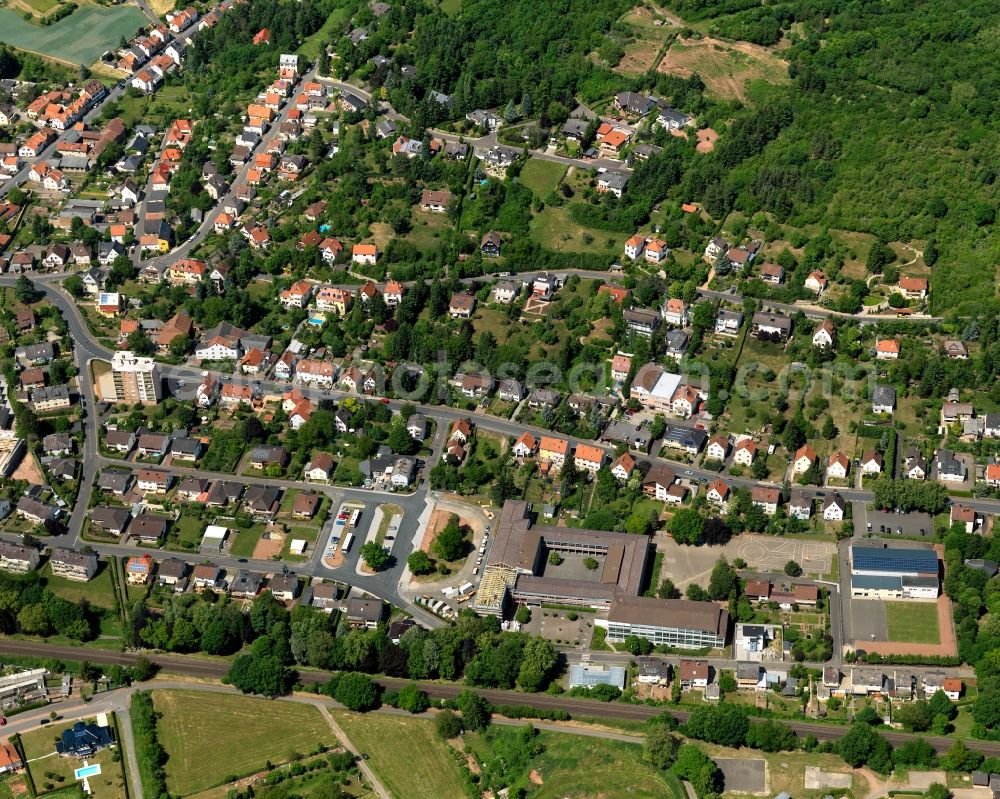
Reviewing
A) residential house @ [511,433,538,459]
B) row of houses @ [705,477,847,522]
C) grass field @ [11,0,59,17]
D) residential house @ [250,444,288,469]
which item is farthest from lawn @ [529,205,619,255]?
grass field @ [11,0,59,17]

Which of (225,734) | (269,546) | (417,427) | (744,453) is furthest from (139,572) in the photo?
(744,453)

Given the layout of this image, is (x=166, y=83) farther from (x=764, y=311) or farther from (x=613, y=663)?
(x=613, y=663)

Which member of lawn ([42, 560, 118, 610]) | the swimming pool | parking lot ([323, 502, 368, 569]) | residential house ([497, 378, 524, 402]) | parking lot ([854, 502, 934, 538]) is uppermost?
parking lot ([854, 502, 934, 538])

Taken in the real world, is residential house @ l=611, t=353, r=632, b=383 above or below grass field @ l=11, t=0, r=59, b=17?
below

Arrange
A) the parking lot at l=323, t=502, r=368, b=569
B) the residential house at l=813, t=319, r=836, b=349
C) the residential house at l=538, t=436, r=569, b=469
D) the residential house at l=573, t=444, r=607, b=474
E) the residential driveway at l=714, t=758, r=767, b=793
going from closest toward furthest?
the residential driveway at l=714, t=758, r=767, b=793 < the parking lot at l=323, t=502, r=368, b=569 < the residential house at l=573, t=444, r=607, b=474 < the residential house at l=538, t=436, r=569, b=469 < the residential house at l=813, t=319, r=836, b=349

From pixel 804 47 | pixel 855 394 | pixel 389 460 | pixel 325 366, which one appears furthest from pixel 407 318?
pixel 804 47

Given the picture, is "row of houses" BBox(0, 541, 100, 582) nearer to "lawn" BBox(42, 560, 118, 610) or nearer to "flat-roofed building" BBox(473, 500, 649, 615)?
"lawn" BBox(42, 560, 118, 610)

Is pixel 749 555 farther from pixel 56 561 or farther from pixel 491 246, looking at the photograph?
pixel 56 561
